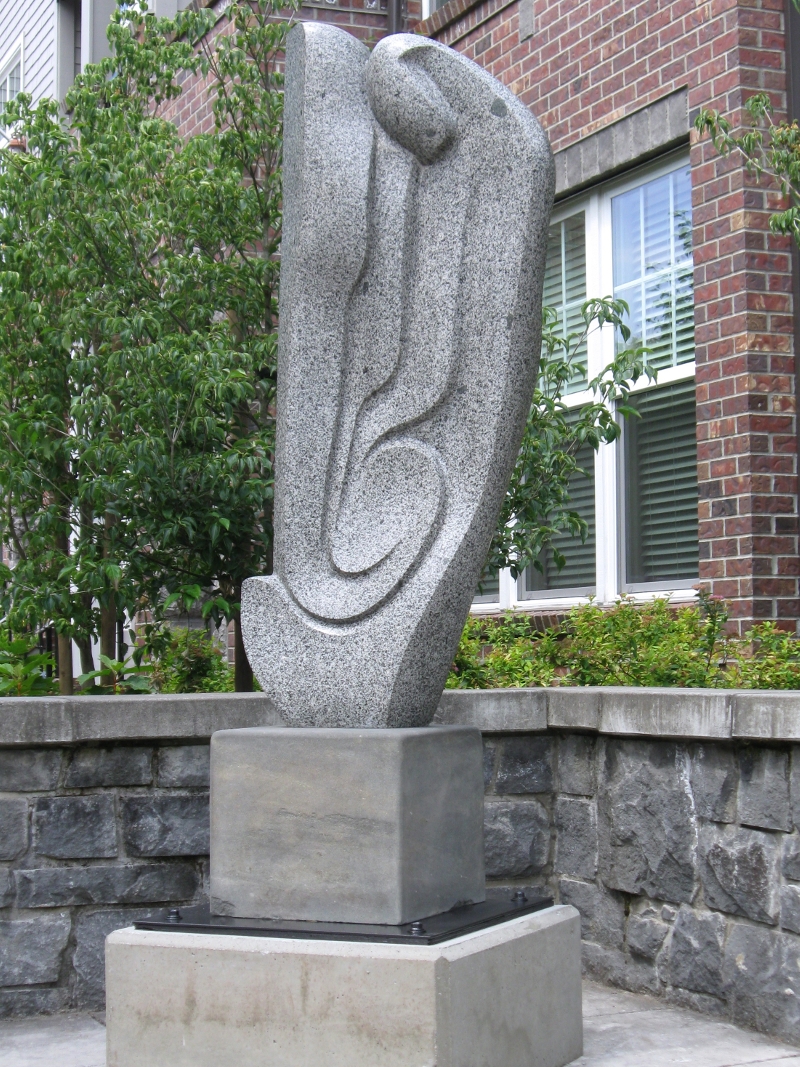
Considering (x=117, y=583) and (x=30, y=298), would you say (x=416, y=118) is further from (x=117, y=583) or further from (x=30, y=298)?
(x=30, y=298)

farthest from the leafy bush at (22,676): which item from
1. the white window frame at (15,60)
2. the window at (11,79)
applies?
the window at (11,79)

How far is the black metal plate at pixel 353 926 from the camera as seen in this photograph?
3529 millimetres

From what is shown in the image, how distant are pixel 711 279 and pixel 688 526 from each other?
1.29m

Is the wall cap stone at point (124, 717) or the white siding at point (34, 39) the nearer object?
the wall cap stone at point (124, 717)

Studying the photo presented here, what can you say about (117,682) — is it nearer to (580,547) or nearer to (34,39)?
(580,547)

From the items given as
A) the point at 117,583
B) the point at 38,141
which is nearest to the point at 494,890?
the point at 117,583

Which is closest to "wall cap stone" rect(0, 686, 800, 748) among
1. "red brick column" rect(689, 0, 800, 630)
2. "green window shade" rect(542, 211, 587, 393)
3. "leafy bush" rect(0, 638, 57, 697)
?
"leafy bush" rect(0, 638, 57, 697)

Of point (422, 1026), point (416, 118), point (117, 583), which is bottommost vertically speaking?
point (422, 1026)

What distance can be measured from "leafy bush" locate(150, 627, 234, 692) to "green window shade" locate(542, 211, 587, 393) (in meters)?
2.60

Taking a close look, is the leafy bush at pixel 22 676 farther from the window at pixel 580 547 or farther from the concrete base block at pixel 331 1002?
the window at pixel 580 547

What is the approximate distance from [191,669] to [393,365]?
4053 mm

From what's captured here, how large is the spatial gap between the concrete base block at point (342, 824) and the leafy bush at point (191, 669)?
3566 mm

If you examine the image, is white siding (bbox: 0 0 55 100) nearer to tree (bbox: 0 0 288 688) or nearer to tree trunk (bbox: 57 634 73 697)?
tree (bbox: 0 0 288 688)

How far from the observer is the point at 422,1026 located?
336 centimetres
